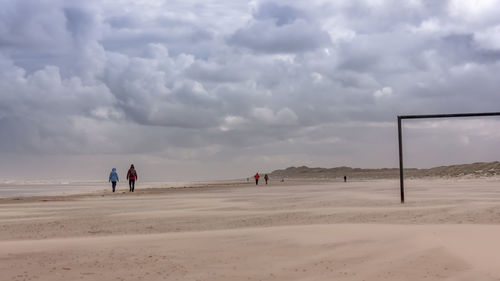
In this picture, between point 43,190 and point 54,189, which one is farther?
point 54,189

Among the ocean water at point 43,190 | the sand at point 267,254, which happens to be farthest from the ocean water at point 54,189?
the sand at point 267,254

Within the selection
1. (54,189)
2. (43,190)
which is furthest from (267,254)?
(54,189)

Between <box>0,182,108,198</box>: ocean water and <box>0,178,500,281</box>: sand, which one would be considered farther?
<box>0,182,108,198</box>: ocean water

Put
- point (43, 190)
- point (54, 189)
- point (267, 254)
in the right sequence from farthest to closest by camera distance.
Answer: point (54, 189) < point (43, 190) < point (267, 254)

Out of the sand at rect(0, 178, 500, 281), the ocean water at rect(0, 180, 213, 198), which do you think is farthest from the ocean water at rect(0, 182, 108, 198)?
the sand at rect(0, 178, 500, 281)

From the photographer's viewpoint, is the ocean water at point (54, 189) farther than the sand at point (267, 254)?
Yes

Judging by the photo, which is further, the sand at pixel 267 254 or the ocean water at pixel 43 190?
the ocean water at pixel 43 190

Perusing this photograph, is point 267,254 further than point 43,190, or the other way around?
point 43,190

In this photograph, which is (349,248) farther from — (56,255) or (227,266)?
(56,255)

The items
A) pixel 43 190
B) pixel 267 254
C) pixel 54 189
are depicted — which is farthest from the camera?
pixel 54 189

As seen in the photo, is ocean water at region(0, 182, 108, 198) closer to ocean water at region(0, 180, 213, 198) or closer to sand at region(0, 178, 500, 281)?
ocean water at region(0, 180, 213, 198)

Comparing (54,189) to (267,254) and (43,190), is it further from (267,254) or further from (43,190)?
(267,254)

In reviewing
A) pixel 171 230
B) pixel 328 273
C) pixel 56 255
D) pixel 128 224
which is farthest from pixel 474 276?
pixel 128 224

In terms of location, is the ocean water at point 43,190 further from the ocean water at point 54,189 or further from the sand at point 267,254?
the sand at point 267,254
